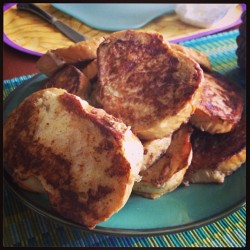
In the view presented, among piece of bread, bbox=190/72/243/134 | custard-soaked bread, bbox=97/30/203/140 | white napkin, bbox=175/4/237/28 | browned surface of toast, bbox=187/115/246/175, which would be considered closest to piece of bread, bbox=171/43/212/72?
piece of bread, bbox=190/72/243/134

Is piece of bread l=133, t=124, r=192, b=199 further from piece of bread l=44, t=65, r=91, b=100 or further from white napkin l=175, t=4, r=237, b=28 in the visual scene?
white napkin l=175, t=4, r=237, b=28

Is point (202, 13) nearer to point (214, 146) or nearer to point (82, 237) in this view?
point (214, 146)

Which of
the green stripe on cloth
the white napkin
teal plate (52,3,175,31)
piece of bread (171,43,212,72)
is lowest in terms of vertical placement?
the green stripe on cloth

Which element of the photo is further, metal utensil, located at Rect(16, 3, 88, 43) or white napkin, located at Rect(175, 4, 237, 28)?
white napkin, located at Rect(175, 4, 237, 28)

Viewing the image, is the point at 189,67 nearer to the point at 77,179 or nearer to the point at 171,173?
the point at 171,173

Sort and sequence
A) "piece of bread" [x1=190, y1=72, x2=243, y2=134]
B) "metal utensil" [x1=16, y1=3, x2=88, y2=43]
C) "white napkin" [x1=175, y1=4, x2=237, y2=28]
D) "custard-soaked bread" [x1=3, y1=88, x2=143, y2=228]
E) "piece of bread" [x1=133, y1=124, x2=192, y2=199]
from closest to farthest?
"custard-soaked bread" [x1=3, y1=88, x2=143, y2=228]
"piece of bread" [x1=133, y1=124, x2=192, y2=199]
"piece of bread" [x1=190, y1=72, x2=243, y2=134]
"metal utensil" [x1=16, y1=3, x2=88, y2=43]
"white napkin" [x1=175, y1=4, x2=237, y2=28]

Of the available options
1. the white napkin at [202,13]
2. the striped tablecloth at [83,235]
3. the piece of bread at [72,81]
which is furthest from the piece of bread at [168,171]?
the white napkin at [202,13]

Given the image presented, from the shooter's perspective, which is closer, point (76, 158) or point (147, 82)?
point (76, 158)

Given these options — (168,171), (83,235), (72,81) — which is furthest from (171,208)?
(72,81)
